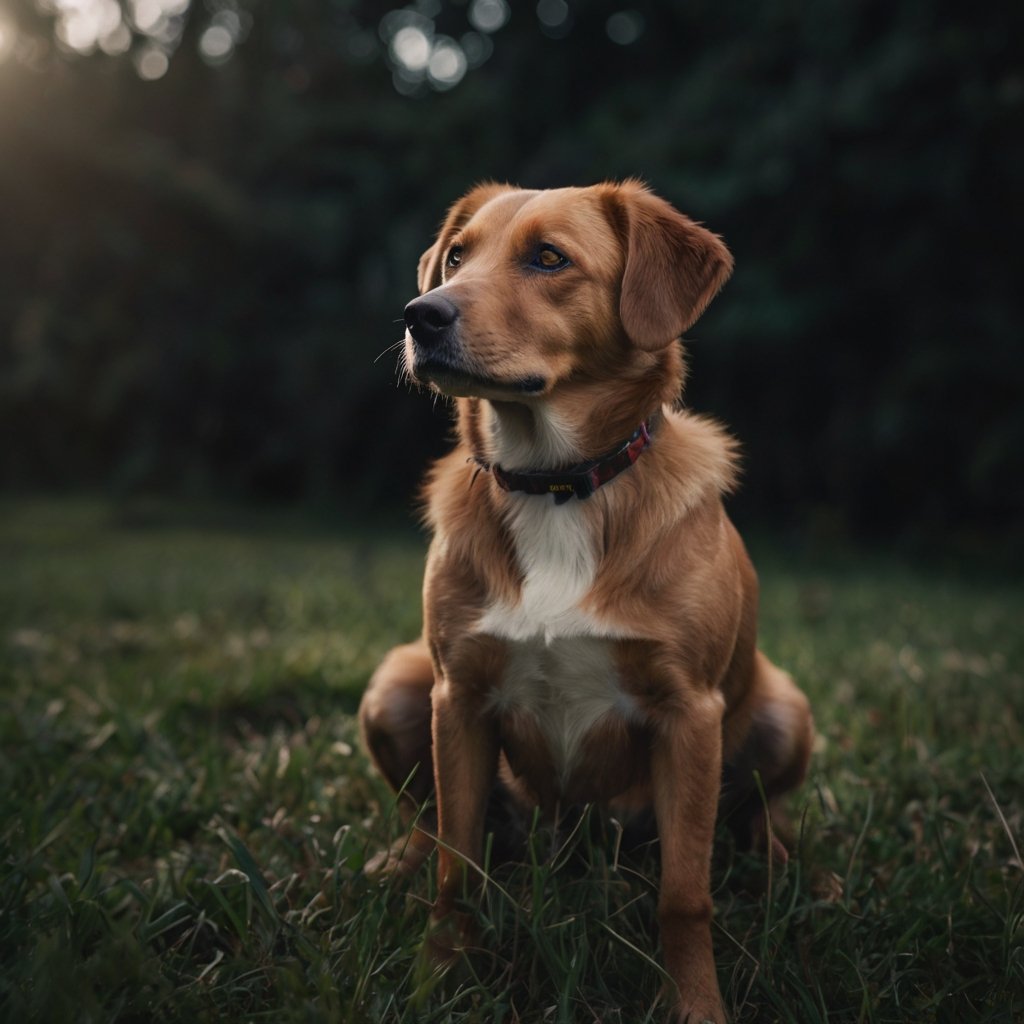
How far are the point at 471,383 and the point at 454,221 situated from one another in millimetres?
820

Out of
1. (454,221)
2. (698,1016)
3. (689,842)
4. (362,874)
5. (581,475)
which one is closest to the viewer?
(698,1016)

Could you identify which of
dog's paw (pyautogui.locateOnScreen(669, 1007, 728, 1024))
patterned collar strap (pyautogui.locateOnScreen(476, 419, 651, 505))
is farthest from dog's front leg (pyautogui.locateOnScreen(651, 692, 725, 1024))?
patterned collar strap (pyautogui.locateOnScreen(476, 419, 651, 505))

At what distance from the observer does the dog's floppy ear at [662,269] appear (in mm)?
2254

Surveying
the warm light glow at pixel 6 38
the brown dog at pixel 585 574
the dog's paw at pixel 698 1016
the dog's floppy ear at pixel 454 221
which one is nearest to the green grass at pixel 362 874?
the dog's paw at pixel 698 1016

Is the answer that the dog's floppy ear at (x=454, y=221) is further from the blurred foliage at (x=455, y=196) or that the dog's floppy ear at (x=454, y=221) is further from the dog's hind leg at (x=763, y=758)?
the blurred foliage at (x=455, y=196)

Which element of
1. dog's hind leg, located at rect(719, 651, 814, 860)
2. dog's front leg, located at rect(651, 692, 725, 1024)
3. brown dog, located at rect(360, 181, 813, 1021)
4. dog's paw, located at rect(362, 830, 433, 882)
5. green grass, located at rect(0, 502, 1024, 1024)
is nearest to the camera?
green grass, located at rect(0, 502, 1024, 1024)

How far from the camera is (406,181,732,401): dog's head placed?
2158 millimetres

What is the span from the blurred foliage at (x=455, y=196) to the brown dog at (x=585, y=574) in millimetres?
7130

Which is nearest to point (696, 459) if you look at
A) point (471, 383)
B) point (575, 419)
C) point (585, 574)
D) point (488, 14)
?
point (575, 419)

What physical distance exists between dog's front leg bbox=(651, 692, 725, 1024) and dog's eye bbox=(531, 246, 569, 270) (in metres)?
1.06

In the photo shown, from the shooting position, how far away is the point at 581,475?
2.21 metres

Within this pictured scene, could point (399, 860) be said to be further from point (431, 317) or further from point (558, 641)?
point (431, 317)

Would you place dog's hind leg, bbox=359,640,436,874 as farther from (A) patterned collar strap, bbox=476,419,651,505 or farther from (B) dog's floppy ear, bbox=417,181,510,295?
(B) dog's floppy ear, bbox=417,181,510,295

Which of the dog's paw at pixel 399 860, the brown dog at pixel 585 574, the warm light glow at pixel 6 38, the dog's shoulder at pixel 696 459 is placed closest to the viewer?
the brown dog at pixel 585 574
